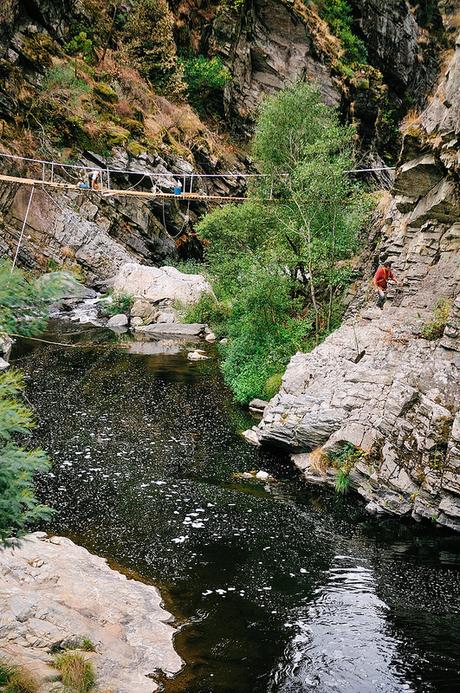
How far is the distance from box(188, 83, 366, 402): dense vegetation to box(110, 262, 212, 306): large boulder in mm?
5804

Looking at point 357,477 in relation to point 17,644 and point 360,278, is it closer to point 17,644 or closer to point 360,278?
point 17,644

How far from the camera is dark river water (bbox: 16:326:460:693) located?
882cm

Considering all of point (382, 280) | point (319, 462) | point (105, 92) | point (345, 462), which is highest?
point (105, 92)

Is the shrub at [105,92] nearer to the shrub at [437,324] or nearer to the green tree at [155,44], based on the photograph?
the green tree at [155,44]

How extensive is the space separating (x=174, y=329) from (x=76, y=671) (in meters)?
29.1

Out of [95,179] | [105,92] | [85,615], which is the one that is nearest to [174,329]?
[95,179]

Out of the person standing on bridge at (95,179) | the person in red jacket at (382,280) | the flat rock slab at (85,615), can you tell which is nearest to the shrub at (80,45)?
the person standing on bridge at (95,179)

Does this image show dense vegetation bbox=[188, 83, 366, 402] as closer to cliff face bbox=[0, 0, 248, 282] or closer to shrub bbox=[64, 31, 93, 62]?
cliff face bbox=[0, 0, 248, 282]

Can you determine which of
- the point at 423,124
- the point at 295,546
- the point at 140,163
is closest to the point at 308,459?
the point at 295,546

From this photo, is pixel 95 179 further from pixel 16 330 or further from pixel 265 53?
pixel 16 330

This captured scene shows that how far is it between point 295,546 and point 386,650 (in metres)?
3.63

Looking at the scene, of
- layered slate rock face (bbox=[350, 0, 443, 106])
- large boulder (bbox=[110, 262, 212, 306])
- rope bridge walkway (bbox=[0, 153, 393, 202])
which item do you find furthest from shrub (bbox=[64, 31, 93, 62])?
layered slate rock face (bbox=[350, 0, 443, 106])

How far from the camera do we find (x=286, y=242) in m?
28.1

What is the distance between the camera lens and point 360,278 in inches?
1057
